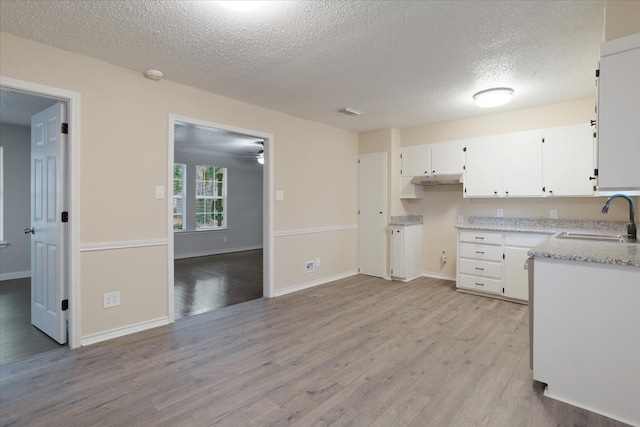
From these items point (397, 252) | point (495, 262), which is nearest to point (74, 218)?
point (397, 252)

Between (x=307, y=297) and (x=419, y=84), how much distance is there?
2.83 metres

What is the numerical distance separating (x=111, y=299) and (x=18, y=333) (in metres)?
1.02

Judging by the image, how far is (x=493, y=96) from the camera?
3352 mm

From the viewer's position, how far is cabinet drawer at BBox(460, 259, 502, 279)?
404 cm

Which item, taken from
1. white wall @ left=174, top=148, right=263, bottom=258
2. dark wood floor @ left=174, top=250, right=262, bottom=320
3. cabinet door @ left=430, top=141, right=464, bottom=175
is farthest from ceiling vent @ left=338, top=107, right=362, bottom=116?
white wall @ left=174, top=148, right=263, bottom=258

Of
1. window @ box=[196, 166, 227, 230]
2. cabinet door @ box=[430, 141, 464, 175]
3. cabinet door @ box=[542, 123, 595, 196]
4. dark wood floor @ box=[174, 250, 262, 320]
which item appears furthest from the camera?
window @ box=[196, 166, 227, 230]

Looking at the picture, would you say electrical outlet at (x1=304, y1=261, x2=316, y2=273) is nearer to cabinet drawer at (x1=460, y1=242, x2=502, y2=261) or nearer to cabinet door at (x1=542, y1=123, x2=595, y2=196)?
cabinet drawer at (x1=460, y1=242, x2=502, y2=261)

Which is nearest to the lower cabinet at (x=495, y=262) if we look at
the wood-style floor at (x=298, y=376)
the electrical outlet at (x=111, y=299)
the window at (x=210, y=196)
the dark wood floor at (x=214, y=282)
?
the wood-style floor at (x=298, y=376)

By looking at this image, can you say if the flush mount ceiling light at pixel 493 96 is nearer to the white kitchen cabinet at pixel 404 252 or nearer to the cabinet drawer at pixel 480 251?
the cabinet drawer at pixel 480 251

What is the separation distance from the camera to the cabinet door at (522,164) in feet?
12.9

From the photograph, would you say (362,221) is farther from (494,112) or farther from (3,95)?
(3,95)

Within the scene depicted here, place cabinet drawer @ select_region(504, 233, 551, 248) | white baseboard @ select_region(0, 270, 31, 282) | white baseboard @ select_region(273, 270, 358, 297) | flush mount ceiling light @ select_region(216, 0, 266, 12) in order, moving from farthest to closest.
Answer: white baseboard @ select_region(0, 270, 31, 282)
white baseboard @ select_region(273, 270, 358, 297)
cabinet drawer @ select_region(504, 233, 551, 248)
flush mount ceiling light @ select_region(216, 0, 266, 12)

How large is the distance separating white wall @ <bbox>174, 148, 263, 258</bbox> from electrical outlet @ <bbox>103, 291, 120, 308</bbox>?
4.32 metres

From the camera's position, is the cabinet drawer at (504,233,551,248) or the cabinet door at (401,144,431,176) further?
the cabinet door at (401,144,431,176)
